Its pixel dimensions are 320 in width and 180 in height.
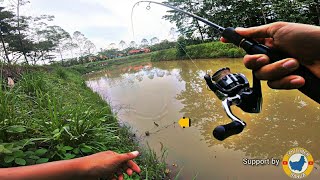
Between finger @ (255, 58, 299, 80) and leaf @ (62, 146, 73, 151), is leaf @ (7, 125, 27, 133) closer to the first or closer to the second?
leaf @ (62, 146, 73, 151)

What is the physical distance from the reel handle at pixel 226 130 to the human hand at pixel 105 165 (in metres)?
0.85

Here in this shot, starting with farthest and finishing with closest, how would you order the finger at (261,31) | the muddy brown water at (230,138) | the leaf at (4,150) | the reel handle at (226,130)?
1. the muddy brown water at (230,138)
2. the leaf at (4,150)
3. the finger at (261,31)
4. the reel handle at (226,130)

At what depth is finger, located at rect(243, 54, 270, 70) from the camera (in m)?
1.00

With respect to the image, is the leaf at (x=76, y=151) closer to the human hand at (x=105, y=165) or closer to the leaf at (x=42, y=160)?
the leaf at (x=42, y=160)

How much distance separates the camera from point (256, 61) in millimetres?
1014

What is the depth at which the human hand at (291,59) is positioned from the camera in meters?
0.95

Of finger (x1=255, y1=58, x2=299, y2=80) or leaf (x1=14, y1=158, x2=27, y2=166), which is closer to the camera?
finger (x1=255, y1=58, x2=299, y2=80)

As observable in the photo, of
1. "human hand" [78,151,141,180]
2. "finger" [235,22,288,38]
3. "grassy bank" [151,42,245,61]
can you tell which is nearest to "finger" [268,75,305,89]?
"finger" [235,22,288,38]

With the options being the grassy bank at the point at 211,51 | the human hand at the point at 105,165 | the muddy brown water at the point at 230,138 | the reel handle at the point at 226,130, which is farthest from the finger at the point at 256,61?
the grassy bank at the point at 211,51

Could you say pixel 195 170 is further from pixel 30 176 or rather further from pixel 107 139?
pixel 30 176

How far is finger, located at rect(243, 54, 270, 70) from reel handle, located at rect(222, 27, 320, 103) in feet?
0.07

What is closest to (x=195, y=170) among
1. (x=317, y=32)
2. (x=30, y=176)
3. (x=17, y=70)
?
(x=30, y=176)

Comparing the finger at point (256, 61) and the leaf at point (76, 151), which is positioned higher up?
the finger at point (256, 61)

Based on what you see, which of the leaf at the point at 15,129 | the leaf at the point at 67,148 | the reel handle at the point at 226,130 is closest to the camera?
the reel handle at the point at 226,130
